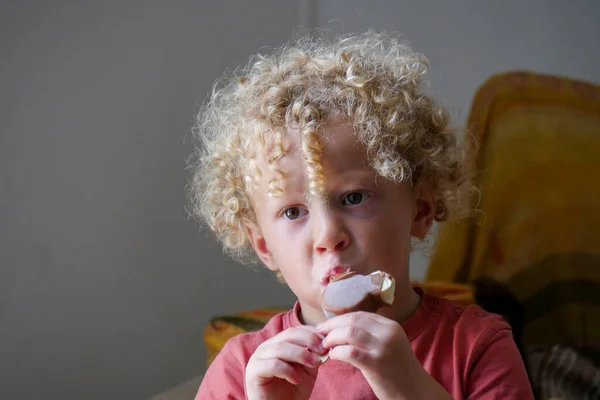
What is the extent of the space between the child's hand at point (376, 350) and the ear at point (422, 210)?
0.82 ft

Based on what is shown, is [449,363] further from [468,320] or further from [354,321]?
[354,321]

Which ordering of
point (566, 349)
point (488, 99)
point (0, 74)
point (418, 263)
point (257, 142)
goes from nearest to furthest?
1. point (257, 142)
2. point (0, 74)
3. point (566, 349)
4. point (488, 99)
5. point (418, 263)

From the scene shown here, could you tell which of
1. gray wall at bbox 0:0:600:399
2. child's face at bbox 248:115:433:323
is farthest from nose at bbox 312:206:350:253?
gray wall at bbox 0:0:600:399

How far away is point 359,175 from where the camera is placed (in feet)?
2.71

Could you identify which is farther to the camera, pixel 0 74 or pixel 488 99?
pixel 488 99

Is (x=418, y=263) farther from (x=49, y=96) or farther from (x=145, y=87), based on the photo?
(x=49, y=96)

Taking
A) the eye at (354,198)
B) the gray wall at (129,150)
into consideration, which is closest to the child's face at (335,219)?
the eye at (354,198)

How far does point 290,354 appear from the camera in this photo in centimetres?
72

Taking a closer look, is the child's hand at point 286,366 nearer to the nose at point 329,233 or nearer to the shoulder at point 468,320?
the nose at point 329,233

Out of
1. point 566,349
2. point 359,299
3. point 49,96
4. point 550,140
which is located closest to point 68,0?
point 49,96

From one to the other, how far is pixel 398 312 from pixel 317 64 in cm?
35

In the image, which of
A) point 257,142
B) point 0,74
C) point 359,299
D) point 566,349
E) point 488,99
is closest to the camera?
point 359,299

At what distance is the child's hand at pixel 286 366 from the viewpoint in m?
0.71

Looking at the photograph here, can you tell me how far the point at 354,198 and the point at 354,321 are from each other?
0.17 m
